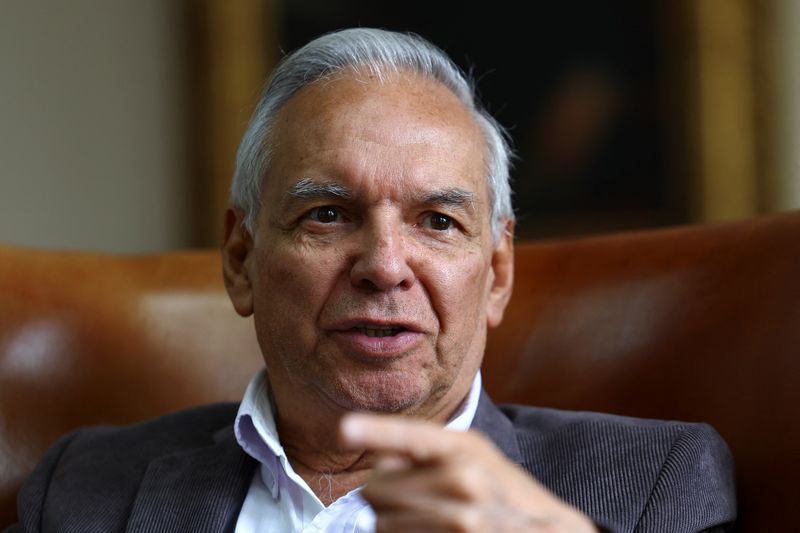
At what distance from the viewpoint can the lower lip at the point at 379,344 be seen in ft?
4.25

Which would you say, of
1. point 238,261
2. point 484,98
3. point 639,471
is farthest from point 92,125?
point 639,471

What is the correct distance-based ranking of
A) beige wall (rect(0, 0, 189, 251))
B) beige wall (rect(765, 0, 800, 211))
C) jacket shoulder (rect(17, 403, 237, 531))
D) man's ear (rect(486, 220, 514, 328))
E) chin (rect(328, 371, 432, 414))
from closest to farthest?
1. chin (rect(328, 371, 432, 414))
2. jacket shoulder (rect(17, 403, 237, 531))
3. man's ear (rect(486, 220, 514, 328))
4. beige wall (rect(765, 0, 800, 211))
5. beige wall (rect(0, 0, 189, 251))

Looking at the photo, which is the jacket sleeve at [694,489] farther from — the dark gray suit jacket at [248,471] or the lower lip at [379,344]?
the lower lip at [379,344]

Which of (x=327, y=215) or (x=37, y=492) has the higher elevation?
(x=327, y=215)

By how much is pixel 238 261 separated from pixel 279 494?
0.37 meters

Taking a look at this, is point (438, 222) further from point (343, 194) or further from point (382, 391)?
point (382, 391)

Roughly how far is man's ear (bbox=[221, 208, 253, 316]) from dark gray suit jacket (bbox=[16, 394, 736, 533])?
0.19 metres

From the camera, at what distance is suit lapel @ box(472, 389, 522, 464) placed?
54.0 inches

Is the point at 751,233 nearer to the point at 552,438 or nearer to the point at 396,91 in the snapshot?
the point at 552,438

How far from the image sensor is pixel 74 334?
68.3 inches

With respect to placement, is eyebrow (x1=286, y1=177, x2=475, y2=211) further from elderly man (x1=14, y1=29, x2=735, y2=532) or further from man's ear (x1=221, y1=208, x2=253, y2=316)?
man's ear (x1=221, y1=208, x2=253, y2=316)

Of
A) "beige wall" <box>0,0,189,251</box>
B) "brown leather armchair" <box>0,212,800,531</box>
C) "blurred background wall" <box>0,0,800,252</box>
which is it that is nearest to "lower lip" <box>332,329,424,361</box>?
"brown leather armchair" <box>0,212,800,531</box>

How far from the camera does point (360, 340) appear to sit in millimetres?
1302

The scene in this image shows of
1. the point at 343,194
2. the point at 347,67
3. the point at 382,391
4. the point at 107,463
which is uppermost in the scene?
the point at 347,67
